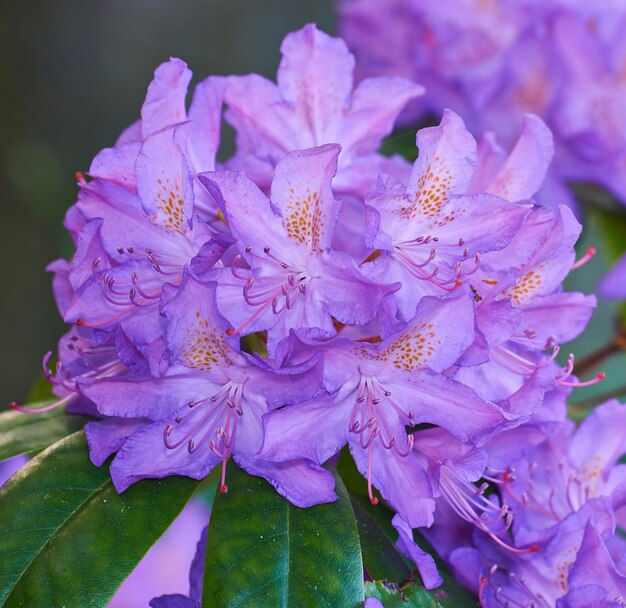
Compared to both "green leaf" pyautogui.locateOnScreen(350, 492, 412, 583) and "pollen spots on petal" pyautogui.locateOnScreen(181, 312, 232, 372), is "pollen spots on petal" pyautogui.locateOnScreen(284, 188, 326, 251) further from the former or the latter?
"green leaf" pyautogui.locateOnScreen(350, 492, 412, 583)

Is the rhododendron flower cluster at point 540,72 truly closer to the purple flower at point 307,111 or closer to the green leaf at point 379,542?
the purple flower at point 307,111

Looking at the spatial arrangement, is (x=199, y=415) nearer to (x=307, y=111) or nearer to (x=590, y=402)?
(x=307, y=111)

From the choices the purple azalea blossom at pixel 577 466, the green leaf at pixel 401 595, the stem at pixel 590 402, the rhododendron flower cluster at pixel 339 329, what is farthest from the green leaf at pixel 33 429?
the stem at pixel 590 402

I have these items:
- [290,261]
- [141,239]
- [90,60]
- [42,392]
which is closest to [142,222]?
[141,239]

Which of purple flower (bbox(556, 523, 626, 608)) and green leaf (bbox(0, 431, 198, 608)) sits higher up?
green leaf (bbox(0, 431, 198, 608))

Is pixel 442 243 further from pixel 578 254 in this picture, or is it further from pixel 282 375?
pixel 578 254

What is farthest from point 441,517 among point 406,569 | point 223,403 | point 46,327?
point 46,327

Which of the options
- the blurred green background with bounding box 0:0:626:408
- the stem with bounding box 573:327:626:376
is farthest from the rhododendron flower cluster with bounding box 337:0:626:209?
the blurred green background with bounding box 0:0:626:408
